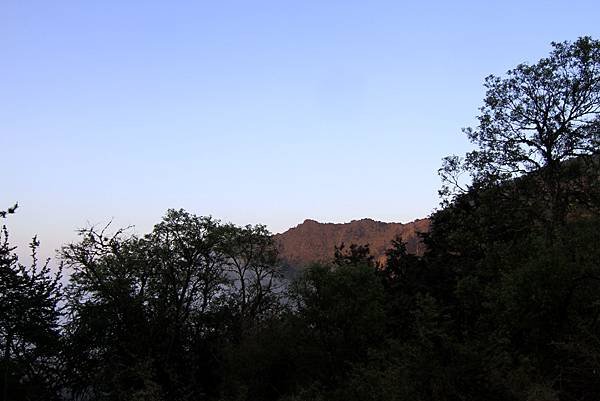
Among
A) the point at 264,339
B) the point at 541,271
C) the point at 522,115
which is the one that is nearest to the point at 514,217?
the point at 522,115

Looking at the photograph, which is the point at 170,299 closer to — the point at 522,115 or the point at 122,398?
the point at 122,398

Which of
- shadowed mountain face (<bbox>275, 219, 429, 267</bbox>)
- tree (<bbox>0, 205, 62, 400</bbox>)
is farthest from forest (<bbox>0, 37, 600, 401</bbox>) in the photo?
shadowed mountain face (<bbox>275, 219, 429, 267</bbox>)

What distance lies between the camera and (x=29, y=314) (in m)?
24.4

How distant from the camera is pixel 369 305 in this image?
33062 millimetres

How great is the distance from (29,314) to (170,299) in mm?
16267

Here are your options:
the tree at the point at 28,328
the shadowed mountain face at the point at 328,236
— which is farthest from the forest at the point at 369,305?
the shadowed mountain face at the point at 328,236

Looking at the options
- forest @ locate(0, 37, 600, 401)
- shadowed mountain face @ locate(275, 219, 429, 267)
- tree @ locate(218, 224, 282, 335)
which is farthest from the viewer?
shadowed mountain face @ locate(275, 219, 429, 267)

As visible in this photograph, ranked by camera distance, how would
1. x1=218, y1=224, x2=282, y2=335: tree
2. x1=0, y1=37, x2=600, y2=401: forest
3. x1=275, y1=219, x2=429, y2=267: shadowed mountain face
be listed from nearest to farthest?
x1=0, y1=37, x2=600, y2=401: forest
x1=218, y1=224, x2=282, y2=335: tree
x1=275, y1=219, x2=429, y2=267: shadowed mountain face

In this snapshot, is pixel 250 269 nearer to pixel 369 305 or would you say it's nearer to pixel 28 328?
pixel 369 305

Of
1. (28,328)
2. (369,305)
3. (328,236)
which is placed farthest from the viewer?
(328,236)

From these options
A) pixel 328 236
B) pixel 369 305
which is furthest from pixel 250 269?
pixel 328 236

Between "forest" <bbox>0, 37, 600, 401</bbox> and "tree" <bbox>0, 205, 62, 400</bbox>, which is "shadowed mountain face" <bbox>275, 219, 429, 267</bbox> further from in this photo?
"tree" <bbox>0, 205, 62, 400</bbox>

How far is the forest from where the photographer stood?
18234 millimetres

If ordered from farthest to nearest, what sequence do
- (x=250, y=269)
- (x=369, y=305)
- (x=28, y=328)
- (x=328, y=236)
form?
(x=328, y=236), (x=250, y=269), (x=369, y=305), (x=28, y=328)
